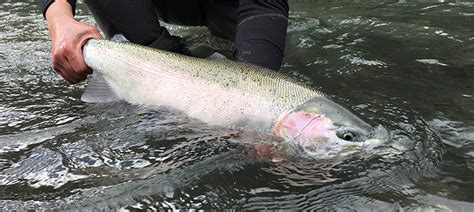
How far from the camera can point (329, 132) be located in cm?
172

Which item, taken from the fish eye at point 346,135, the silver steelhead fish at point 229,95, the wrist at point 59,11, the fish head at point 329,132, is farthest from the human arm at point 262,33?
the wrist at point 59,11

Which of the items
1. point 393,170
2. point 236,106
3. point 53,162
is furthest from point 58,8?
point 393,170

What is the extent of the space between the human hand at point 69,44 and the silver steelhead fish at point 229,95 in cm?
4

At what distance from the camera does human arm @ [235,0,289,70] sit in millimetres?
2264

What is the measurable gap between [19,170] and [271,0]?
1.32 m

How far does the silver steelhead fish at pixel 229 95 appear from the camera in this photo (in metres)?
1.73

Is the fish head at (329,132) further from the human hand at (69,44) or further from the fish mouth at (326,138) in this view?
the human hand at (69,44)

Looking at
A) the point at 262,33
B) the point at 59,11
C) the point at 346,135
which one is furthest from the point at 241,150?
the point at 59,11

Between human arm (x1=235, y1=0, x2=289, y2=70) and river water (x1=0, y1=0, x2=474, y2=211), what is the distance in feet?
1.30

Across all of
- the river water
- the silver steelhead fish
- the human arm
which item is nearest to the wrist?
the silver steelhead fish

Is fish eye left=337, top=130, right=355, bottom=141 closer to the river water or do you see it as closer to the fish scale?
the river water

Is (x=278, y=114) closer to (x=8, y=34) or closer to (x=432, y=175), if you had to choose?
(x=432, y=175)

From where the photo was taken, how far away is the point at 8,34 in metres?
4.25

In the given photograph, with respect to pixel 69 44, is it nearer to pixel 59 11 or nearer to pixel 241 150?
pixel 59 11
